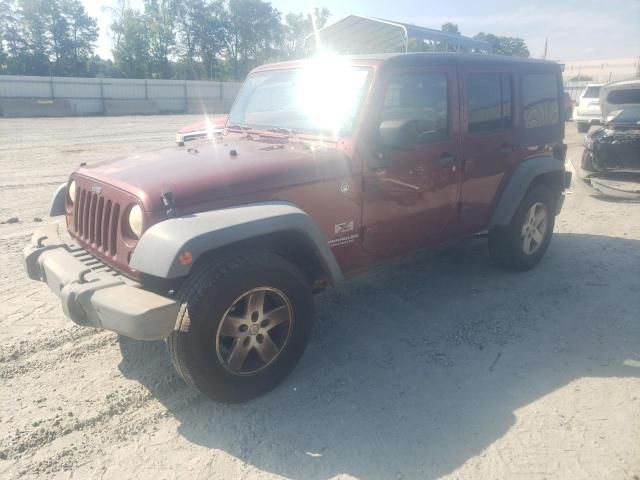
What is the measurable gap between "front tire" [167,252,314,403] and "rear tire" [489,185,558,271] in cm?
260

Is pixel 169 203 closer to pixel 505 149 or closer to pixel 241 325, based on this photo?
pixel 241 325

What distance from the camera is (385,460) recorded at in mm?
2586

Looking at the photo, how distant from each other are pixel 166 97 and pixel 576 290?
31791 millimetres

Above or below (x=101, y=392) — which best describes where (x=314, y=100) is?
above

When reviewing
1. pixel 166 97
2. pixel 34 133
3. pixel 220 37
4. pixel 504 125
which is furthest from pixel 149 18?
pixel 504 125

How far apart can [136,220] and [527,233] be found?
12.7 ft

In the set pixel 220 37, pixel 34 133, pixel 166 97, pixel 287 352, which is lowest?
pixel 287 352

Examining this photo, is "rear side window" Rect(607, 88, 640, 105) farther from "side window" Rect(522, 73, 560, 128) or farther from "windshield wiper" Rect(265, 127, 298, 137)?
"windshield wiper" Rect(265, 127, 298, 137)

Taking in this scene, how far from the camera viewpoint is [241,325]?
2895 mm

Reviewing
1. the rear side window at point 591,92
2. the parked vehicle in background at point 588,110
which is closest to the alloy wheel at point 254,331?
the parked vehicle in background at point 588,110

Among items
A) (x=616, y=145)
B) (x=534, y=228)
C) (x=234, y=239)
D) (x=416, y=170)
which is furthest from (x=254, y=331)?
(x=616, y=145)

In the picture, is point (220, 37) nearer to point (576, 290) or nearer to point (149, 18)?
point (149, 18)

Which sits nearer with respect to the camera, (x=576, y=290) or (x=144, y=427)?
(x=144, y=427)

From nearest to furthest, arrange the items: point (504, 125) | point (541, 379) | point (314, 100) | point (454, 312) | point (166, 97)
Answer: point (541, 379)
point (314, 100)
point (454, 312)
point (504, 125)
point (166, 97)
